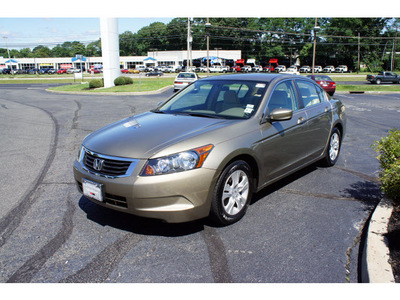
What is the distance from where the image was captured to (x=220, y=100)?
462 centimetres

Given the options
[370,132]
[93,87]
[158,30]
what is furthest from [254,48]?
[370,132]

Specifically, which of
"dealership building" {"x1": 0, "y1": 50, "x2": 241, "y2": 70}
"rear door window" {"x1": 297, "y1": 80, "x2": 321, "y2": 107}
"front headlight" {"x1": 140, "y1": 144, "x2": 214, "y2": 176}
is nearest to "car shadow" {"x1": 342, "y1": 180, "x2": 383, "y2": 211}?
"rear door window" {"x1": 297, "y1": 80, "x2": 321, "y2": 107}

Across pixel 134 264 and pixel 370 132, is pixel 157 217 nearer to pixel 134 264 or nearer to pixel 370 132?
pixel 134 264

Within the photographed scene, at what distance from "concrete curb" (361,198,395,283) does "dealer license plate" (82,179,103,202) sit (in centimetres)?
254

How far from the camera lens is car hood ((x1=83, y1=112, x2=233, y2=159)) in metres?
3.43

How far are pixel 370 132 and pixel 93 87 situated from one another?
22.8 m

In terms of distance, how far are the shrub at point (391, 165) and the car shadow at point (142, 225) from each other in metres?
2.24

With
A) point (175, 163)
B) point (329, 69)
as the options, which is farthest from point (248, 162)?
point (329, 69)

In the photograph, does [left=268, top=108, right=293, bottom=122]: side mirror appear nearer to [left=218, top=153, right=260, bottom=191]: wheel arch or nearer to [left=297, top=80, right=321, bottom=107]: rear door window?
[left=218, top=153, right=260, bottom=191]: wheel arch

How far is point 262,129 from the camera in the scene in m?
4.11

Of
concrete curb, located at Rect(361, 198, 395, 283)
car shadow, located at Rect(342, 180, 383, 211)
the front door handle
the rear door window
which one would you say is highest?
the rear door window

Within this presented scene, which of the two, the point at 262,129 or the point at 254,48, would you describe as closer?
the point at 262,129

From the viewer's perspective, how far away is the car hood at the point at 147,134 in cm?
343

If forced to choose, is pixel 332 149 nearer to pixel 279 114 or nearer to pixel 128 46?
pixel 279 114
